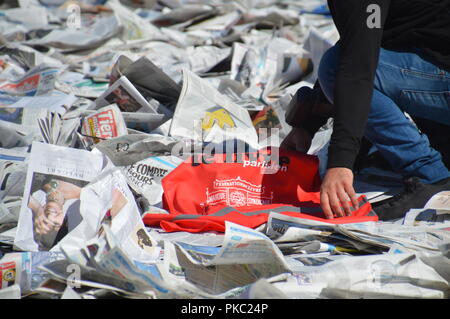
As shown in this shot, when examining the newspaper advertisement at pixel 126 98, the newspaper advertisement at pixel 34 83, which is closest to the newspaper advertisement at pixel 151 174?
the newspaper advertisement at pixel 126 98

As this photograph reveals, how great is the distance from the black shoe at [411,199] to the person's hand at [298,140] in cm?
30

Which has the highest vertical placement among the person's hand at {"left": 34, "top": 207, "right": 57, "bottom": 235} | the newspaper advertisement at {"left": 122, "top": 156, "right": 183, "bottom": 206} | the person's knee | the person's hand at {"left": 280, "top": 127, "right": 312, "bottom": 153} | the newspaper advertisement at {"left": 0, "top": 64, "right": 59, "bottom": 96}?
the person's knee

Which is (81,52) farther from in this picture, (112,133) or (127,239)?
(127,239)

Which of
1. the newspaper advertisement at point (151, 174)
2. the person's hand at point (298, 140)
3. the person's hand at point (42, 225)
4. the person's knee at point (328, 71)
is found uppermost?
the person's knee at point (328, 71)

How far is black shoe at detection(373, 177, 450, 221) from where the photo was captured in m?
1.51

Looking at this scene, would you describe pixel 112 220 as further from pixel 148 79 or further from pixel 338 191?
pixel 148 79

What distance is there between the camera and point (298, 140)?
5.70ft

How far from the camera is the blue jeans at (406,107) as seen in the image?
1.52 meters

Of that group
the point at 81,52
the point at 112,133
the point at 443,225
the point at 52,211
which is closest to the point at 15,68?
the point at 81,52

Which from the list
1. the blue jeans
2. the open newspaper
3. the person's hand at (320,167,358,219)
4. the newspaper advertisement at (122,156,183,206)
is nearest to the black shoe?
the blue jeans

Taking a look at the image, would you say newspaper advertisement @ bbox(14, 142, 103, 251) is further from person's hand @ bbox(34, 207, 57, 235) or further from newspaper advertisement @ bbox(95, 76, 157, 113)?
newspaper advertisement @ bbox(95, 76, 157, 113)

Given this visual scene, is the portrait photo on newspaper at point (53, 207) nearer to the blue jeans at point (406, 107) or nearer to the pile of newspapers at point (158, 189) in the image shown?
the pile of newspapers at point (158, 189)

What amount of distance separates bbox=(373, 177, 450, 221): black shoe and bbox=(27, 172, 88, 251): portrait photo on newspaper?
29.8 inches
